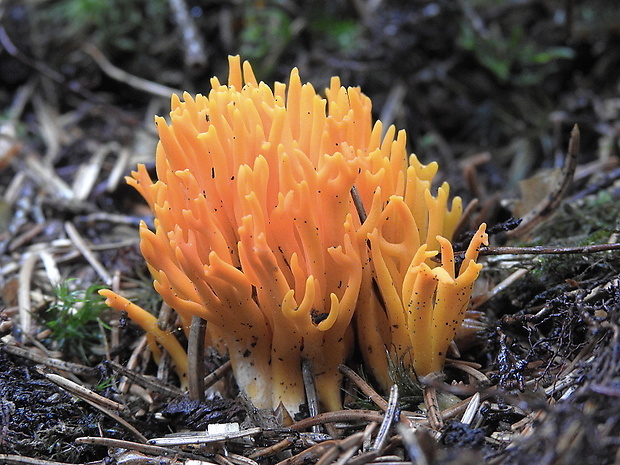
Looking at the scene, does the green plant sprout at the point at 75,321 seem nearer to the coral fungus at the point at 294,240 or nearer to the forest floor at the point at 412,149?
the forest floor at the point at 412,149

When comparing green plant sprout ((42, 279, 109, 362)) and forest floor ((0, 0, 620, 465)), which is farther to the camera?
green plant sprout ((42, 279, 109, 362))

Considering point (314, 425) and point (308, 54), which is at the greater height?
point (308, 54)

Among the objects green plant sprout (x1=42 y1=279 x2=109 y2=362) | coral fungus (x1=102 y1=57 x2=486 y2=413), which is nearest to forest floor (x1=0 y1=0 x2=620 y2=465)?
green plant sprout (x1=42 y1=279 x2=109 y2=362)

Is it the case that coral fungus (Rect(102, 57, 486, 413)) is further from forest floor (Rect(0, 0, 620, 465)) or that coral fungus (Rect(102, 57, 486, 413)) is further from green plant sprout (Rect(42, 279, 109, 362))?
green plant sprout (Rect(42, 279, 109, 362))

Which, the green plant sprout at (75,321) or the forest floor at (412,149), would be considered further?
the green plant sprout at (75,321)

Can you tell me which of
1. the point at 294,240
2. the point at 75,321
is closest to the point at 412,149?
the point at 294,240

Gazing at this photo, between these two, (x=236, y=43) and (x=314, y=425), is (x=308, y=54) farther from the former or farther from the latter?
(x=314, y=425)

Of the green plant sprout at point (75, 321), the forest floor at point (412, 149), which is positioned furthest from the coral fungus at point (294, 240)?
the green plant sprout at point (75, 321)

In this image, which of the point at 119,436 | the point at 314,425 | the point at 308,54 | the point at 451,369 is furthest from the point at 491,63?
the point at 119,436
